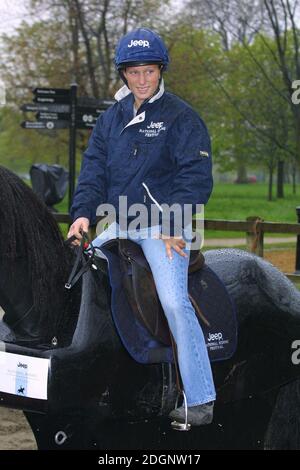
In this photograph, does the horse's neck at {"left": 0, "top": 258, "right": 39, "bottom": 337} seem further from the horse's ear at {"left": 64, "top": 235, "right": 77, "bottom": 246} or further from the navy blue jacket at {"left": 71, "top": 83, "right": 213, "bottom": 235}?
the navy blue jacket at {"left": 71, "top": 83, "right": 213, "bottom": 235}

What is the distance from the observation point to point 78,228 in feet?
11.3

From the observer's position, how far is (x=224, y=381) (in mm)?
3760

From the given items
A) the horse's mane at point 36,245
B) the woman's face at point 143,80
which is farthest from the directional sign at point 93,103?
the horse's mane at point 36,245

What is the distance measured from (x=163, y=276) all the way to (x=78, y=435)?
0.87m

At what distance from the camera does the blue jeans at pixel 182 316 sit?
3.35 m

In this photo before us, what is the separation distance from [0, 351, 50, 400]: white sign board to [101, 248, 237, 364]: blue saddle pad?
40 centimetres

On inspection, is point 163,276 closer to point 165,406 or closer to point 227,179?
point 165,406

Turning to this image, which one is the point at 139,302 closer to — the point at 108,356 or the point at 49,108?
the point at 108,356

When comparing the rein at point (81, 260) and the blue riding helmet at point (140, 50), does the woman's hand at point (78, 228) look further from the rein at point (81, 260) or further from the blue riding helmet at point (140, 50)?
the blue riding helmet at point (140, 50)

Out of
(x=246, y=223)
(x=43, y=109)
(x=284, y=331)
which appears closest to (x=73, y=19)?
(x=43, y=109)

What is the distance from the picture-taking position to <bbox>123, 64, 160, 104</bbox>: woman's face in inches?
138

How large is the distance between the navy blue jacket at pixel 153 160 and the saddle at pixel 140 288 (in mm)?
201

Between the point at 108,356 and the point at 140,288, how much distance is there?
35cm

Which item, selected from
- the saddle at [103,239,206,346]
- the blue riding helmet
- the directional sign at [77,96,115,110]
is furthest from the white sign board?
the directional sign at [77,96,115,110]
